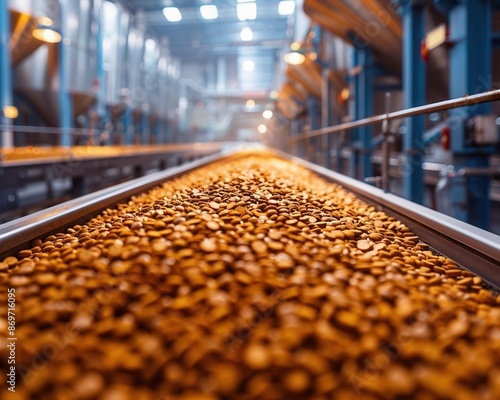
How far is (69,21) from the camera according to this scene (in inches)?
287

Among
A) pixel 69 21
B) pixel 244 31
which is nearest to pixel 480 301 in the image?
pixel 69 21

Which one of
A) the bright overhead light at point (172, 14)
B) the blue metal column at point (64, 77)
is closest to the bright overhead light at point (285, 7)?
the bright overhead light at point (172, 14)

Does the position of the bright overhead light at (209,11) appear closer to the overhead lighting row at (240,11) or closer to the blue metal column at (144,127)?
the overhead lighting row at (240,11)

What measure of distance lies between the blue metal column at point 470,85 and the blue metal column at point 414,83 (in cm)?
57

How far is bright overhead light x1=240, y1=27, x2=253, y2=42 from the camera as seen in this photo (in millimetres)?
18984

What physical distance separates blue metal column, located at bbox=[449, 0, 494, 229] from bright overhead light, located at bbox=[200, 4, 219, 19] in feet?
48.4

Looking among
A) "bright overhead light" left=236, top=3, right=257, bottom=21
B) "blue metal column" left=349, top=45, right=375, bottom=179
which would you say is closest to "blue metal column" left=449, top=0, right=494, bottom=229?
"blue metal column" left=349, top=45, right=375, bottom=179

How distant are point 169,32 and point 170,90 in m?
3.87

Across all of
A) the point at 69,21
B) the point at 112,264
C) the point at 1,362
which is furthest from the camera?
the point at 69,21

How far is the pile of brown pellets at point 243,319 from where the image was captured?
2.29ft

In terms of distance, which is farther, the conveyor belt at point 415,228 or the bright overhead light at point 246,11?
the bright overhead light at point 246,11

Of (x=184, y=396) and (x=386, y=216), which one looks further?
(x=386, y=216)

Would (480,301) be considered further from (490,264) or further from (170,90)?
(170,90)

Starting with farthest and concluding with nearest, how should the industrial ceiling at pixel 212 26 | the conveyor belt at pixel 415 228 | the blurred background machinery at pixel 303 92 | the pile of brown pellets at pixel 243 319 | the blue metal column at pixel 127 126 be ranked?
the industrial ceiling at pixel 212 26 → the blue metal column at pixel 127 126 → the blurred background machinery at pixel 303 92 → the conveyor belt at pixel 415 228 → the pile of brown pellets at pixel 243 319
